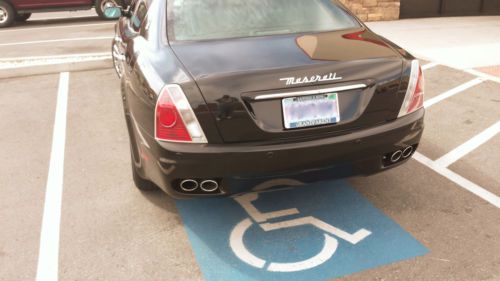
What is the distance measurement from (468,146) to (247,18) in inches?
97.7

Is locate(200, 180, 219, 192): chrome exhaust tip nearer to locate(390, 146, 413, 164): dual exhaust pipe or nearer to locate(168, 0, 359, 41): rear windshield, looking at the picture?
locate(168, 0, 359, 41): rear windshield

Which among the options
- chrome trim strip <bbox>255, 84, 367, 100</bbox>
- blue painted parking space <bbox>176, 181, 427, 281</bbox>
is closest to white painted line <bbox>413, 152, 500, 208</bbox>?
blue painted parking space <bbox>176, 181, 427, 281</bbox>

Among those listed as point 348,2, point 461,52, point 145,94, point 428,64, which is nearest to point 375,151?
point 145,94

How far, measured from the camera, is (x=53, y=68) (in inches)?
Result: 312

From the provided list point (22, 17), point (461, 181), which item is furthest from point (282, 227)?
point (22, 17)

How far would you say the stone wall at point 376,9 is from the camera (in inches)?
474

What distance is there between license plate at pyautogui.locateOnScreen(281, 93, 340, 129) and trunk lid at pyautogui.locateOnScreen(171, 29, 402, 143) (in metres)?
0.03

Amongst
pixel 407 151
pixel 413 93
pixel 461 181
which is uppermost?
pixel 413 93

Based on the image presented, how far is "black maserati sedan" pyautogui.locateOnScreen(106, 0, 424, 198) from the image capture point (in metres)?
2.52

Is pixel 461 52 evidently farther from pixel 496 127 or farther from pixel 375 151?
pixel 375 151

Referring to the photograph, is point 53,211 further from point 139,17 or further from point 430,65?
point 430,65

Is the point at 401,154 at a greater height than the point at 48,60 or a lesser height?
greater

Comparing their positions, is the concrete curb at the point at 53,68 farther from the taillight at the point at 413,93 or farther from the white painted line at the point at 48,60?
the taillight at the point at 413,93

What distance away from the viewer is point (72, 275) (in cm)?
268
